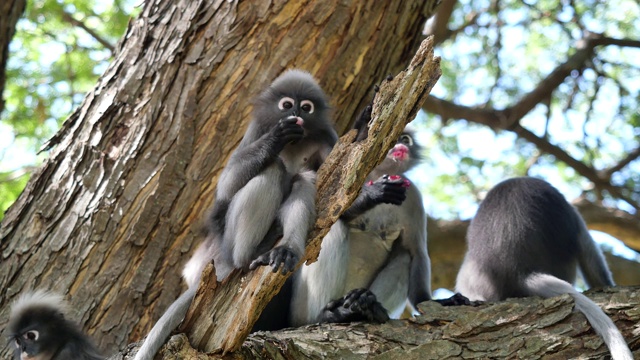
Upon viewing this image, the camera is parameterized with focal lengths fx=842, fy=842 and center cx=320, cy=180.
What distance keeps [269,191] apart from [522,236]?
2.13 metres

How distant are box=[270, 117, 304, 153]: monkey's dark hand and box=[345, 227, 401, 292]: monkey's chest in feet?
3.55

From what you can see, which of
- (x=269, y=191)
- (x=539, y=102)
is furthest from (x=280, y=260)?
(x=539, y=102)

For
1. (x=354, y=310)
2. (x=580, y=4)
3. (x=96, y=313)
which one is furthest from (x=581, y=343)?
(x=580, y=4)

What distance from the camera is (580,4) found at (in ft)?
30.6

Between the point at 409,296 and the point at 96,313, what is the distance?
1.94 meters

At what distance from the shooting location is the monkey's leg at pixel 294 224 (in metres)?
A: 3.78

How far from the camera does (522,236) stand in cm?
577

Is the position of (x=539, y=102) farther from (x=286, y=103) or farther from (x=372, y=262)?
(x=286, y=103)

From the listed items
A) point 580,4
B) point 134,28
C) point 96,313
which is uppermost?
point 580,4

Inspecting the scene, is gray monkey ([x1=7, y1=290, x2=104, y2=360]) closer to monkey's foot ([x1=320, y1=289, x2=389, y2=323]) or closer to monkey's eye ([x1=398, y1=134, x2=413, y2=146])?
monkey's foot ([x1=320, y1=289, x2=389, y2=323])

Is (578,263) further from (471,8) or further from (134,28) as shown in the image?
(471,8)

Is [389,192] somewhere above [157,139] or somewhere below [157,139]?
below

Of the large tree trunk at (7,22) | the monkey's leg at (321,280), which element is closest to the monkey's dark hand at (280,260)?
the monkey's leg at (321,280)

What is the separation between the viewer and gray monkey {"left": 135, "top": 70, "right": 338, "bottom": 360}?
3.92 metres
